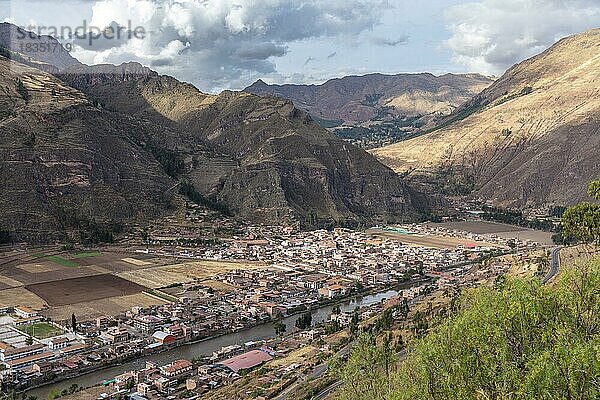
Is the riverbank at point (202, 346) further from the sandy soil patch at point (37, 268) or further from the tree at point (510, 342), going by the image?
the tree at point (510, 342)

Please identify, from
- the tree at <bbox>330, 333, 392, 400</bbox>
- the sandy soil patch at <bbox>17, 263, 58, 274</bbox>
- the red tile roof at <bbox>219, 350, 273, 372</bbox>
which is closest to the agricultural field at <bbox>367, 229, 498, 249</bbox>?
the red tile roof at <bbox>219, 350, 273, 372</bbox>

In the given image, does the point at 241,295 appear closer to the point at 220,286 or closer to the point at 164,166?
the point at 220,286

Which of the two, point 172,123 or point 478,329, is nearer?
point 478,329

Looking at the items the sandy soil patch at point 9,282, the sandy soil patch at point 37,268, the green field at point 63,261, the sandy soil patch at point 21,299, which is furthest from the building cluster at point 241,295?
the sandy soil patch at point 37,268

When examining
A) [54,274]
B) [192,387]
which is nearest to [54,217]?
[54,274]

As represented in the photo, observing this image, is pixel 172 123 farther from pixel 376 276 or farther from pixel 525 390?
pixel 525 390

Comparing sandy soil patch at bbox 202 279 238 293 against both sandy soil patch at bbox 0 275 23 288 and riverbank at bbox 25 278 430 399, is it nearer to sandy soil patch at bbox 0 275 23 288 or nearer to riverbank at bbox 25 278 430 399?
riverbank at bbox 25 278 430 399
